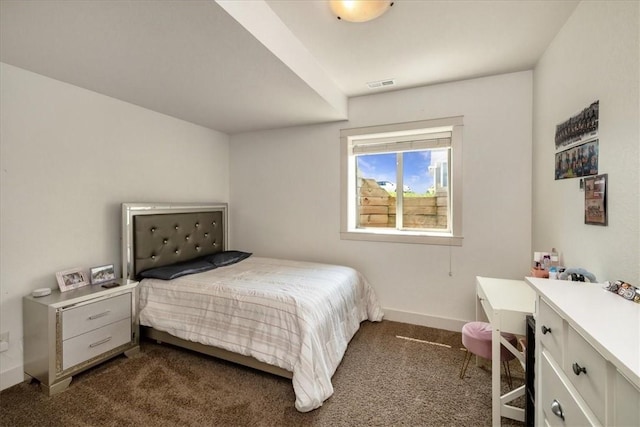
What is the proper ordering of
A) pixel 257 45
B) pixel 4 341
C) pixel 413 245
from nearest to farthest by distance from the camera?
1. pixel 257 45
2. pixel 4 341
3. pixel 413 245

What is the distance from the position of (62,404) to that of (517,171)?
12.7 feet

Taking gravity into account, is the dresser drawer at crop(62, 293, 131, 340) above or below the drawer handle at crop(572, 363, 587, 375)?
below

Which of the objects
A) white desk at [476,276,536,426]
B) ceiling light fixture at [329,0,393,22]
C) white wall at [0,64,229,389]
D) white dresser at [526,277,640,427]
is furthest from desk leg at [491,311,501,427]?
white wall at [0,64,229,389]

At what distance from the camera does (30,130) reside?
78.0 inches

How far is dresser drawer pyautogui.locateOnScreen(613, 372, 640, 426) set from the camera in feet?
1.91

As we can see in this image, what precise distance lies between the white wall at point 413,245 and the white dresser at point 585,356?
4.76ft

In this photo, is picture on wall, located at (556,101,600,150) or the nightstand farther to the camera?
the nightstand

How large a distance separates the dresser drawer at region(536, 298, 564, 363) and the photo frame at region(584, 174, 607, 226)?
0.64m

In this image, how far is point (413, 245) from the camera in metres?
2.84

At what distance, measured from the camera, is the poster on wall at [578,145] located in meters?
1.42

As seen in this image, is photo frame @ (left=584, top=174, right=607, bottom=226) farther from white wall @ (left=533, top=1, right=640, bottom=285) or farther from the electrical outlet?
the electrical outlet

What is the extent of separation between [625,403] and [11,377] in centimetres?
319

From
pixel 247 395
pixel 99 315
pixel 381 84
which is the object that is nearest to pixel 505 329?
pixel 247 395

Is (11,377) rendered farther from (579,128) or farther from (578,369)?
(579,128)
